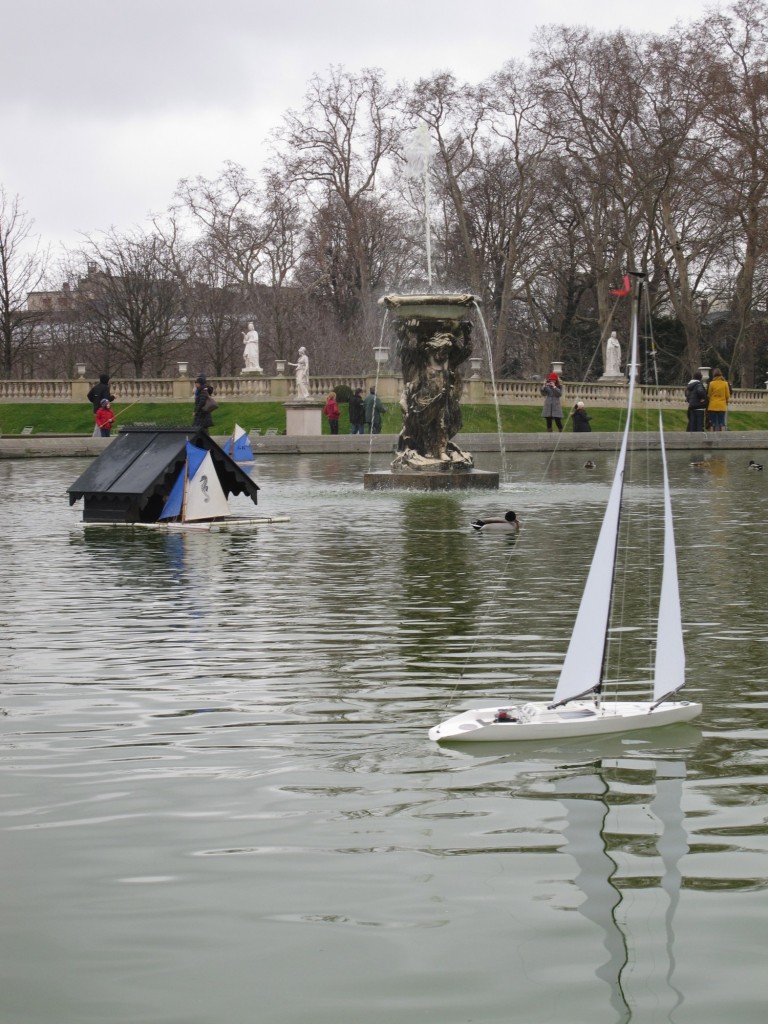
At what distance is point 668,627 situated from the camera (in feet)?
22.8

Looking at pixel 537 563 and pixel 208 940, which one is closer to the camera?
pixel 208 940

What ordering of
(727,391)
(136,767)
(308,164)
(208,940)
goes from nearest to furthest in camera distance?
(208,940) < (136,767) < (727,391) < (308,164)

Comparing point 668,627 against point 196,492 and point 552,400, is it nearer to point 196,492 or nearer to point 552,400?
point 196,492

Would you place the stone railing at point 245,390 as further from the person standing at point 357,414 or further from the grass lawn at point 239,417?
the person standing at point 357,414

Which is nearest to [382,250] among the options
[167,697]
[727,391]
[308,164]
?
[308,164]

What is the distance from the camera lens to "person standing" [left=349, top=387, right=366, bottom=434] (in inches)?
1954

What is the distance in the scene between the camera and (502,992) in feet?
14.0

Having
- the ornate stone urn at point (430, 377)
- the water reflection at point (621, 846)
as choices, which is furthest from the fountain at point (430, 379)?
the water reflection at point (621, 846)

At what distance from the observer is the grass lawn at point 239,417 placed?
56469 mm

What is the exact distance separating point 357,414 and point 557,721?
43.0 metres

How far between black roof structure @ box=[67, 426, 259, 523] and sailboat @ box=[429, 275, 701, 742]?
38.8 ft

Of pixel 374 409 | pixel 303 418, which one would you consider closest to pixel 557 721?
pixel 374 409

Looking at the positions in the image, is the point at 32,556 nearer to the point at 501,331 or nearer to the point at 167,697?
the point at 167,697

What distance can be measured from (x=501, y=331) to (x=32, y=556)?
5921 centimetres
